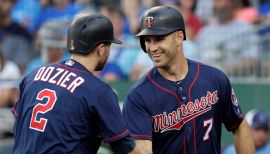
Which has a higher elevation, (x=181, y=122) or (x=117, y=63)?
(x=181, y=122)

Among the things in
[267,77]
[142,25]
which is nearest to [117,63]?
[267,77]

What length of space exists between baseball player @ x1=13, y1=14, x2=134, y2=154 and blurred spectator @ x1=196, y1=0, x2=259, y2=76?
5.45 meters

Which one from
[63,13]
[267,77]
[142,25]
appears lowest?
[267,77]

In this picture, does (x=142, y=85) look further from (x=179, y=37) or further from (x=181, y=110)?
(x=179, y=37)

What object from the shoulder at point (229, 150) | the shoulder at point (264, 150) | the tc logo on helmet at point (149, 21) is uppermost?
the tc logo on helmet at point (149, 21)

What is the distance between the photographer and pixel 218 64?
1051 cm

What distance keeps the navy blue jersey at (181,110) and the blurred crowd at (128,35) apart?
4.47m

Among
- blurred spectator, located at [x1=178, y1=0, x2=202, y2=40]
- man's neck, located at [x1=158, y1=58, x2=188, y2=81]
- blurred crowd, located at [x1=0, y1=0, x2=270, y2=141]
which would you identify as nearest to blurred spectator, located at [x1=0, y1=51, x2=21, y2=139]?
blurred crowd, located at [x1=0, y1=0, x2=270, y2=141]

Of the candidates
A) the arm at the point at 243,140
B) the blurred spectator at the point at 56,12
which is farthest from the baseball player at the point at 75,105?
the blurred spectator at the point at 56,12

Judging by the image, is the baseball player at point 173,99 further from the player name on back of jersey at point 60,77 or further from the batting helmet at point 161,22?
the player name on back of jersey at point 60,77

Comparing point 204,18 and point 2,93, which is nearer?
point 2,93

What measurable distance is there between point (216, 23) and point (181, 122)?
231 inches

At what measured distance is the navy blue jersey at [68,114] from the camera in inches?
191

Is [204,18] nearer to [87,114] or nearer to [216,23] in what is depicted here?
[216,23]
